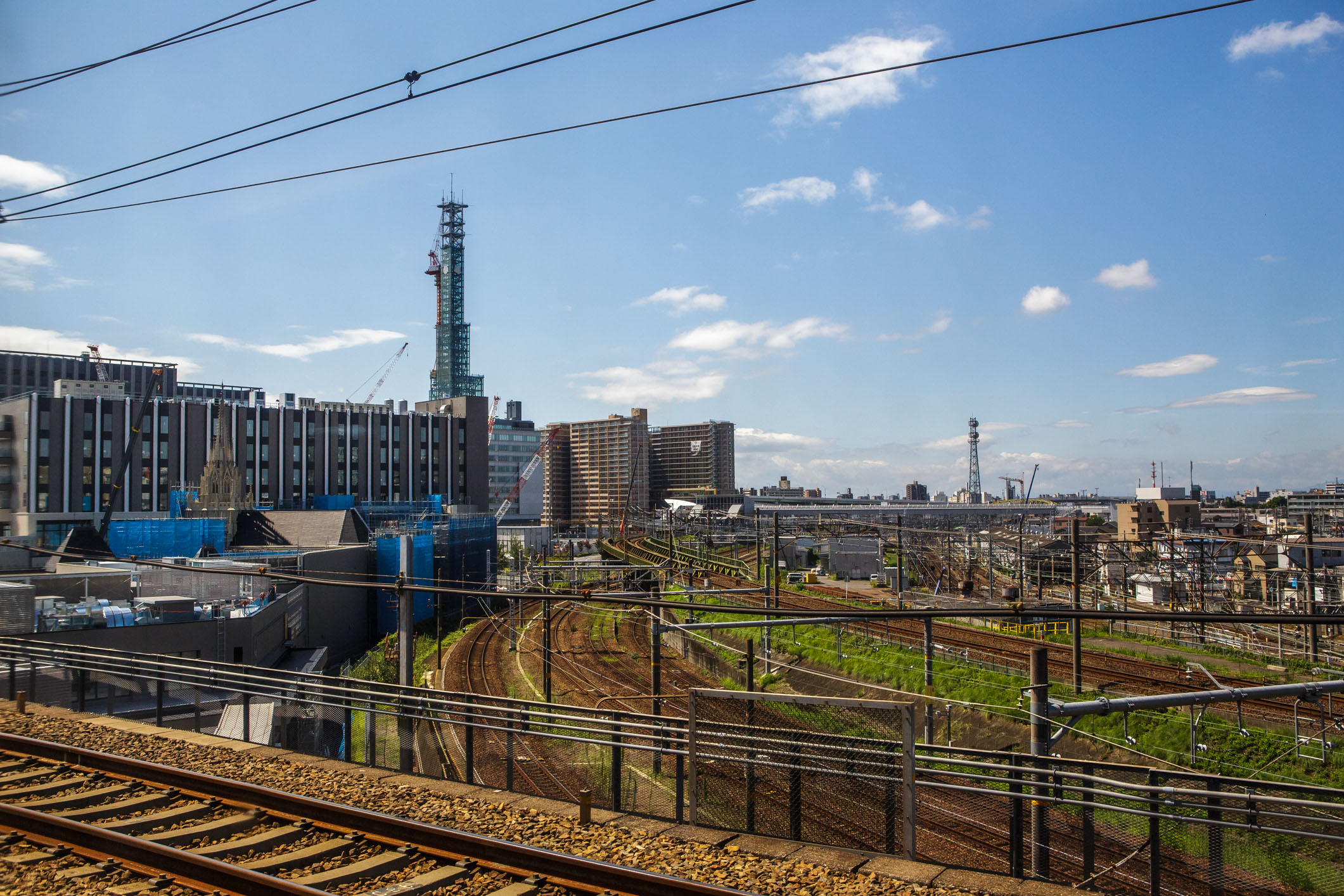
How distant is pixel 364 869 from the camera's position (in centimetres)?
528

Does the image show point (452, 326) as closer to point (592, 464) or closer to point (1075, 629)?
point (592, 464)

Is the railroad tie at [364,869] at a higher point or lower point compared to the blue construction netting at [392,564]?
higher

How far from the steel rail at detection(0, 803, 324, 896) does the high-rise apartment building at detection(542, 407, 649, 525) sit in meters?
121

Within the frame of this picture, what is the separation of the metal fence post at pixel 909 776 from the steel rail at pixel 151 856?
3.73 metres

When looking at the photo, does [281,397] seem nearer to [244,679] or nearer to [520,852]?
[244,679]

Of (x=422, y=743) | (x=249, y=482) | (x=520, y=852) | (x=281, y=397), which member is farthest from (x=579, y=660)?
(x=281, y=397)

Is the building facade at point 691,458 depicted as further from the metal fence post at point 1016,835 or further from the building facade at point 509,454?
the metal fence post at point 1016,835

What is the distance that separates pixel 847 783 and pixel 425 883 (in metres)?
2.97

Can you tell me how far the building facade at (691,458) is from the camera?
492 ft

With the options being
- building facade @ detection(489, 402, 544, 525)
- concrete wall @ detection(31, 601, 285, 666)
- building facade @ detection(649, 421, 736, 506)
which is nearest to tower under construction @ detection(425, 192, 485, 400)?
building facade @ detection(489, 402, 544, 525)

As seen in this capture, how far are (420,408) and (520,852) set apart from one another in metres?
79.9

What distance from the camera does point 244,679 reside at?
9.16 meters

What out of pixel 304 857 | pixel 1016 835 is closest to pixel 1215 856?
pixel 1016 835

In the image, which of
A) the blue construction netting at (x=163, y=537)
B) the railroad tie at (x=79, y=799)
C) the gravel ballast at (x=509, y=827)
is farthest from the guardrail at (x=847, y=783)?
the blue construction netting at (x=163, y=537)
